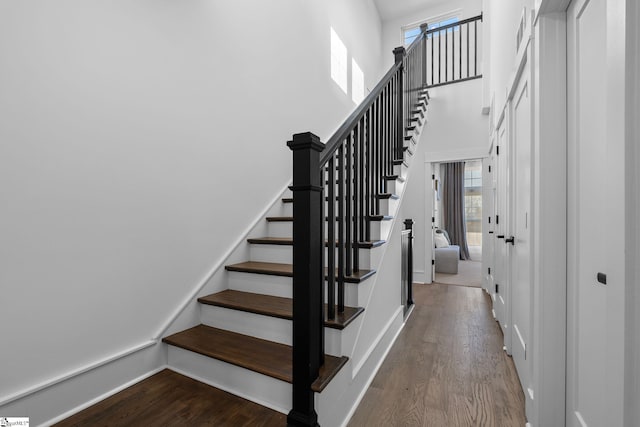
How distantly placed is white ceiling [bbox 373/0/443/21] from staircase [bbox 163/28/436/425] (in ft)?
13.0

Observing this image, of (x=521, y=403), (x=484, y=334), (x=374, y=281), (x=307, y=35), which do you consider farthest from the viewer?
(x=307, y=35)

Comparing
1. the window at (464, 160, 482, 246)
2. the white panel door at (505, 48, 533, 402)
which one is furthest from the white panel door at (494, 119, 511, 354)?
the window at (464, 160, 482, 246)

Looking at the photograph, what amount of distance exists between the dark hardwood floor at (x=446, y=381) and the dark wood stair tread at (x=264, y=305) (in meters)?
0.53

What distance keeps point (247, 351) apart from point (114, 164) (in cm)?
121

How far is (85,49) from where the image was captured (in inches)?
57.3

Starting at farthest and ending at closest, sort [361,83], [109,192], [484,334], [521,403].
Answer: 1. [361,83]
2. [484,334]
3. [521,403]
4. [109,192]

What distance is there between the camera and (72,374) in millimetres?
1394

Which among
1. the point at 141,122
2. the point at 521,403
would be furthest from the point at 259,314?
the point at 521,403

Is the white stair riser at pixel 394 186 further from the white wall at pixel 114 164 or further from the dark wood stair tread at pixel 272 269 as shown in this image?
the white wall at pixel 114 164

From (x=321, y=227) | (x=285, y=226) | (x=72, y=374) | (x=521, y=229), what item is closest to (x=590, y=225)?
(x=521, y=229)

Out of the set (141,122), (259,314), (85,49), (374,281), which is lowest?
(259,314)

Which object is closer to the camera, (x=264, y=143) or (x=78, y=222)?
(x=78, y=222)

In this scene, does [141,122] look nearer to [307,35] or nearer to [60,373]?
[60,373]

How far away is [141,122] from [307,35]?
2.38 metres
